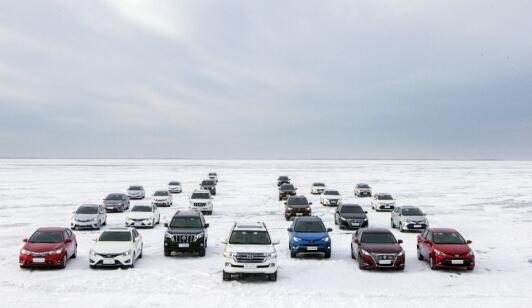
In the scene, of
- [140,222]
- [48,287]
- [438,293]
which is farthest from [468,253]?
[140,222]

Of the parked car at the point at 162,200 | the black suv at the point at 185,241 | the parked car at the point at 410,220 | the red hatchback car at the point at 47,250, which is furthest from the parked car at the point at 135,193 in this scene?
the red hatchback car at the point at 47,250

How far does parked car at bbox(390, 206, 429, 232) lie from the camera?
1057 inches

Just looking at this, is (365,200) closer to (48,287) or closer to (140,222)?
(140,222)

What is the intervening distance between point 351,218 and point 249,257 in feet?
43.8

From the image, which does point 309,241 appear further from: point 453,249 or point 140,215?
point 140,215

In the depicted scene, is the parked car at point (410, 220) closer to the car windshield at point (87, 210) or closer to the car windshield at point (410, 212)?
the car windshield at point (410, 212)

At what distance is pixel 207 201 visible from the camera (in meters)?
34.7

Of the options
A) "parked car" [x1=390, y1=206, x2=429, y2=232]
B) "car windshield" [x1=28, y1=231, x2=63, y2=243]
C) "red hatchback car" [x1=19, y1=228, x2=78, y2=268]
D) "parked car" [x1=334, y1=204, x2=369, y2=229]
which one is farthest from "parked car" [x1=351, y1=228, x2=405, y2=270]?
"car windshield" [x1=28, y1=231, x2=63, y2=243]

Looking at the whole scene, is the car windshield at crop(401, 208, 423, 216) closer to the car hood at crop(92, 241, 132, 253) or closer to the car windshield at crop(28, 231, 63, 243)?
the car hood at crop(92, 241, 132, 253)

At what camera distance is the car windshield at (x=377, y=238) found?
18.0m

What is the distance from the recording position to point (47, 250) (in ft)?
55.8

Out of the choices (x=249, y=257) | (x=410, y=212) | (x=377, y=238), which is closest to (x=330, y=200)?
(x=410, y=212)

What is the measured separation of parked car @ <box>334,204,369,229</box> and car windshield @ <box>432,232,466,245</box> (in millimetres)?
9465

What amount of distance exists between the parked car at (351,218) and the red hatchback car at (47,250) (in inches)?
586
